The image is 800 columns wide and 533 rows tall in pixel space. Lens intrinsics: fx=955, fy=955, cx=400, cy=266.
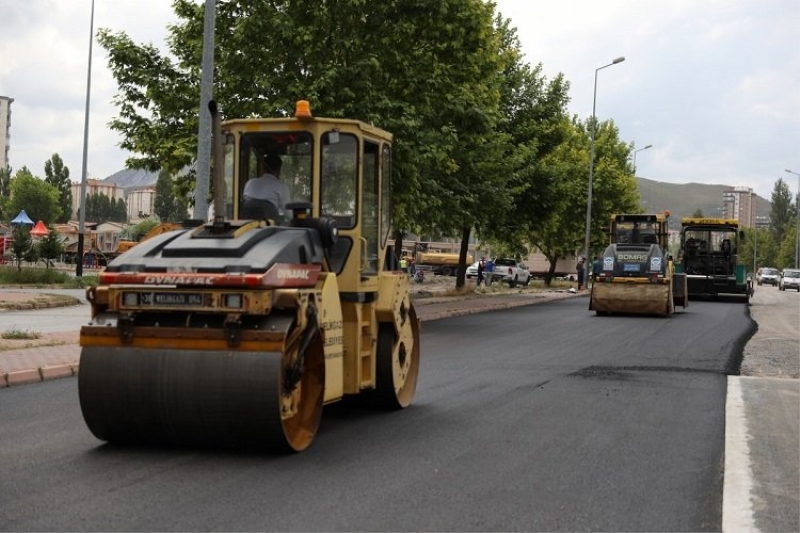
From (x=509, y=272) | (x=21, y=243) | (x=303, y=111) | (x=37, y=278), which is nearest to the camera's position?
(x=303, y=111)

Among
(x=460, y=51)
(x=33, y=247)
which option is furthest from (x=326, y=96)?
(x=33, y=247)

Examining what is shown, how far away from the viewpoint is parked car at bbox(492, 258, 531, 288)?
193 ft

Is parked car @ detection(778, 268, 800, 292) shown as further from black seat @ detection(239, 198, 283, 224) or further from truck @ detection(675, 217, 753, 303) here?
black seat @ detection(239, 198, 283, 224)

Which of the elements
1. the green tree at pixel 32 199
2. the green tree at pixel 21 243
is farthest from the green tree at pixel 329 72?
the green tree at pixel 32 199

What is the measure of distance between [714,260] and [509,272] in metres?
23.2

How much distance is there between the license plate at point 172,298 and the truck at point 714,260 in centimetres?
3198

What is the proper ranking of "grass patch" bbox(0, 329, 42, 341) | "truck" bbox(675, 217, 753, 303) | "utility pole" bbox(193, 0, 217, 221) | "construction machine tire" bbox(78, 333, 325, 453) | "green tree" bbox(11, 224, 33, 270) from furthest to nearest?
"truck" bbox(675, 217, 753, 303), "green tree" bbox(11, 224, 33, 270), "utility pole" bbox(193, 0, 217, 221), "grass patch" bbox(0, 329, 42, 341), "construction machine tire" bbox(78, 333, 325, 453)

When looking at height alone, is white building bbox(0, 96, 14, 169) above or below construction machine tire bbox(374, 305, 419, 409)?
above

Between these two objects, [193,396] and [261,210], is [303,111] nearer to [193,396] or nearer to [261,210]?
[261,210]

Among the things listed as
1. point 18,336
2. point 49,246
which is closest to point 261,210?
point 18,336

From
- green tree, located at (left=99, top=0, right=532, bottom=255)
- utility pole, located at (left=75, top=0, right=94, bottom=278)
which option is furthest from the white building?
green tree, located at (left=99, top=0, right=532, bottom=255)

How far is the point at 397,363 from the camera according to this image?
9.02 m

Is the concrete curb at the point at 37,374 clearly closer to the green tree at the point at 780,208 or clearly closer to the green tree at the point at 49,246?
the green tree at the point at 49,246

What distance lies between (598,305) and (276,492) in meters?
20.9
